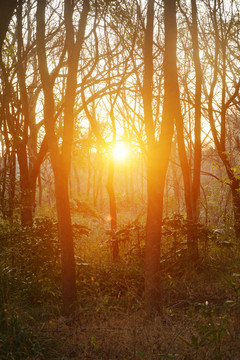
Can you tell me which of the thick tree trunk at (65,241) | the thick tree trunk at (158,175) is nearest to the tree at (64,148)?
the thick tree trunk at (65,241)

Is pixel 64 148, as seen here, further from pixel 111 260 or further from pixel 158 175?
pixel 111 260

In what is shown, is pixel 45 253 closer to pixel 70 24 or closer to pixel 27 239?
pixel 27 239

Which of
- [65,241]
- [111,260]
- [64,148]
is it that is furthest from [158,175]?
[111,260]

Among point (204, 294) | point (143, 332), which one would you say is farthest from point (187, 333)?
point (204, 294)

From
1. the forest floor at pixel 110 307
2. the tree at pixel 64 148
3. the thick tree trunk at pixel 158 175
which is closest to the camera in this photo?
the forest floor at pixel 110 307

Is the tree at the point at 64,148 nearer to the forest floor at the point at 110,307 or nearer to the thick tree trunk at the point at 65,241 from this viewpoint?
the thick tree trunk at the point at 65,241

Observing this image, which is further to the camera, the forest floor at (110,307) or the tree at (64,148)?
the tree at (64,148)

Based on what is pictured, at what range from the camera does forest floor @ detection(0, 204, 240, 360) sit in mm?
3996

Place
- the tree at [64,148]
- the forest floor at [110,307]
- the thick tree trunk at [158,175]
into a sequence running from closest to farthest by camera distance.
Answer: the forest floor at [110,307] → the thick tree trunk at [158,175] → the tree at [64,148]

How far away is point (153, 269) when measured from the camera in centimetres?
547

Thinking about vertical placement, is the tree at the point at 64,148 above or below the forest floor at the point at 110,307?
above

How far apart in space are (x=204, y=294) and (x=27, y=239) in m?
3.53

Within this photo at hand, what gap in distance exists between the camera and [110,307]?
221 inches

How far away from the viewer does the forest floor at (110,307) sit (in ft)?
13.1
